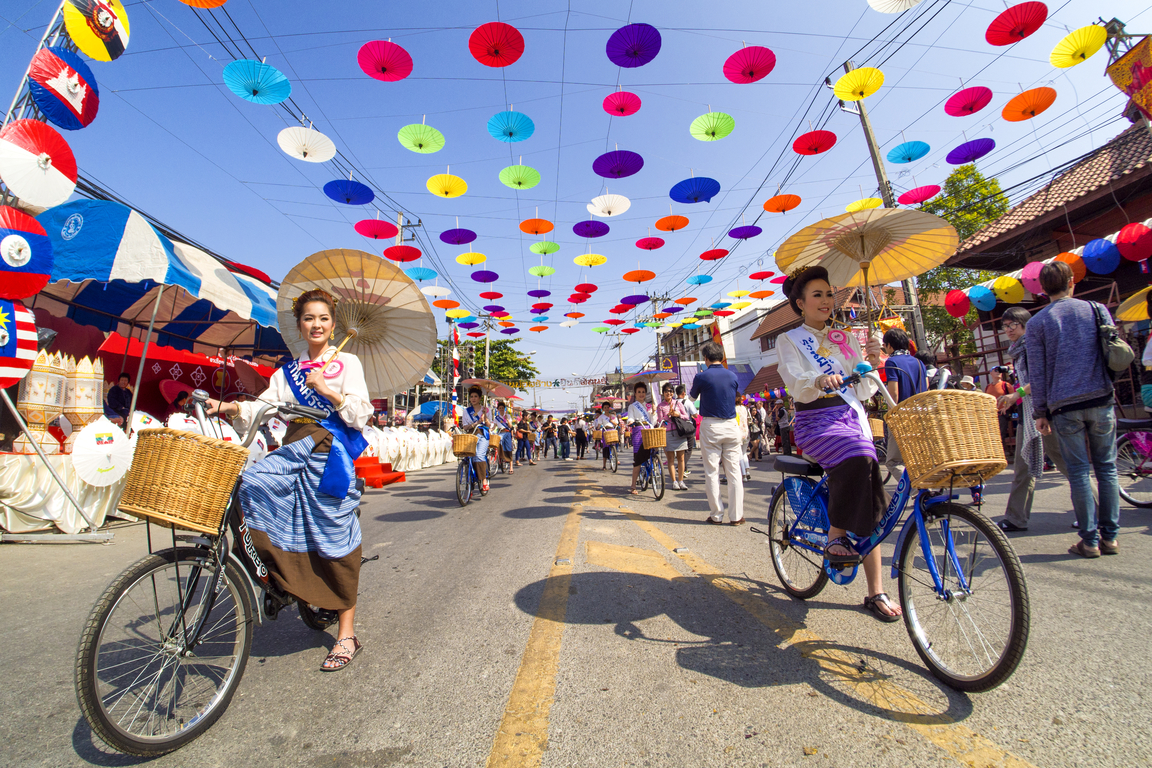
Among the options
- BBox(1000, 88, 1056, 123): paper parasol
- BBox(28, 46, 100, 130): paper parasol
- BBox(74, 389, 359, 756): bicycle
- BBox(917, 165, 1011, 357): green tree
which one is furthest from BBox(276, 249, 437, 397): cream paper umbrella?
BBox(917, 165, 1011, 357): green tree

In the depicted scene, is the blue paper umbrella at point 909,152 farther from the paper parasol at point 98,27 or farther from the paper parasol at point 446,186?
the paper parasol at point 98,27

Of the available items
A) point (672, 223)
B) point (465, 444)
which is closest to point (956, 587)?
point (465, 444)

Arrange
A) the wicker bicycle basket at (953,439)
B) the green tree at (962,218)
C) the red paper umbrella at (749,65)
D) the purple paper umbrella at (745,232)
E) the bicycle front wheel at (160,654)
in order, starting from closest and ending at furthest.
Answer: the bicycle front wheel at (160,654), the wicker bicycle basket at (953,439), the red paper umbrella at (749,65), the purple paper umbrella at (745,232), the green tree at (962,218)

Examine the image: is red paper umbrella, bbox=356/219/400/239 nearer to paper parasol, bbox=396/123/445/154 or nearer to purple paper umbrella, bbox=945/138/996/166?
paper parasol, bbox=396/123/445/154

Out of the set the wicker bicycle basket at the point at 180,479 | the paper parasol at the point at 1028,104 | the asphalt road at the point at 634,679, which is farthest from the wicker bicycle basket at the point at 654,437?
the paper parasol at the point at 1028,104

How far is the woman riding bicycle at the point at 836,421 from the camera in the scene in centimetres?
233

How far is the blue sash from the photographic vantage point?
2.29 metres

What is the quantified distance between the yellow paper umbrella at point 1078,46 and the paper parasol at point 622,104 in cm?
706

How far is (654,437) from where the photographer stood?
24.0 ft

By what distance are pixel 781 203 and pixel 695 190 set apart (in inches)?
121

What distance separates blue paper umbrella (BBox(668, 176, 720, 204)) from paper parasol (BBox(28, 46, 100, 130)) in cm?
956

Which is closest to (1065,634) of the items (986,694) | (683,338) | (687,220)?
(986,694)

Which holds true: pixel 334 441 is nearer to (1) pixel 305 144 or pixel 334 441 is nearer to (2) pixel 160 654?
(2) pixel 160 654

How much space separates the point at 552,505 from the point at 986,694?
5.50 m
